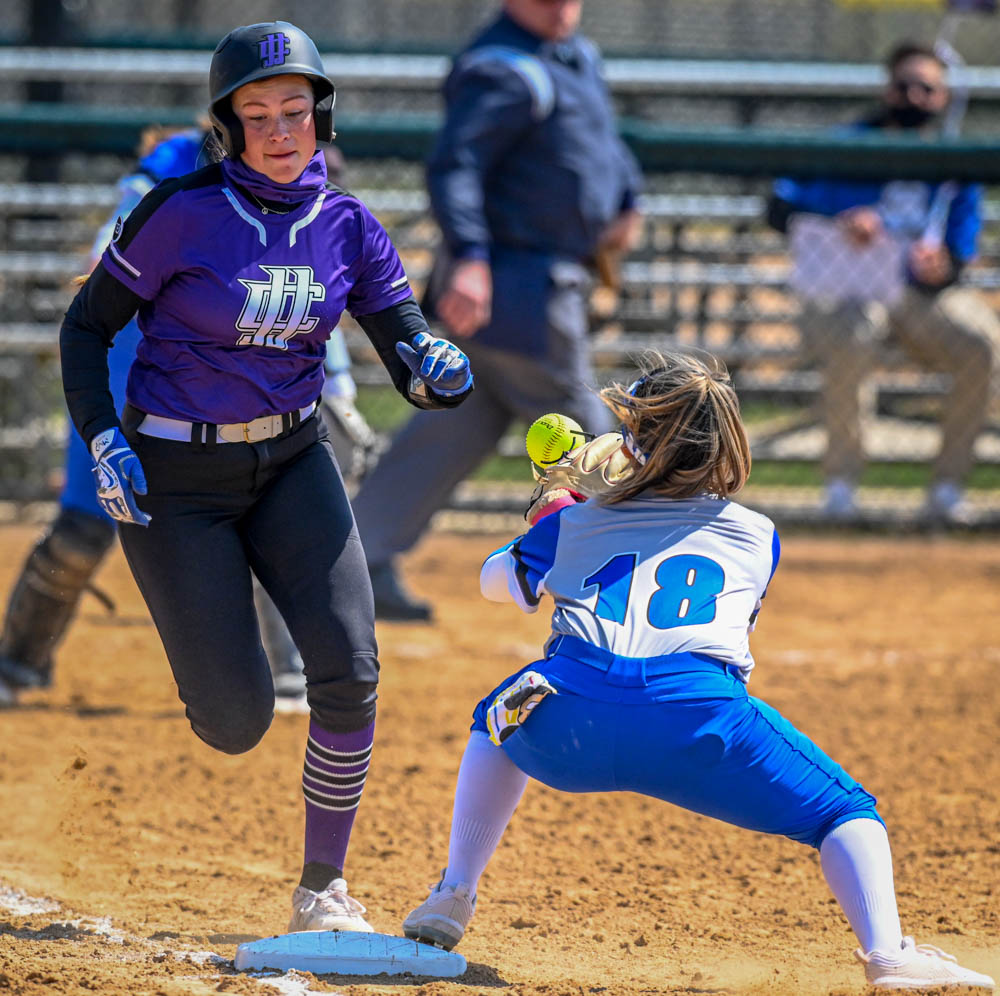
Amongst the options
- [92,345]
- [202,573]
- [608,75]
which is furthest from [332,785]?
[608,75]

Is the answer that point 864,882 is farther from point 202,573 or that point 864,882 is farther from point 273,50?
point 273,50

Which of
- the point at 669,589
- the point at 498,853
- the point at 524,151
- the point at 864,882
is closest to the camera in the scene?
the point at 864,882

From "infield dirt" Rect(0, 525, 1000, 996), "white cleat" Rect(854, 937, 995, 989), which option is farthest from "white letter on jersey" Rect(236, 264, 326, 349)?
"white cleat" Rect(854, 937, 995, 989)

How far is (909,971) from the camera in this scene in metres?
2.58

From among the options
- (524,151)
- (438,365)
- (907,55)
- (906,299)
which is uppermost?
(907,55)

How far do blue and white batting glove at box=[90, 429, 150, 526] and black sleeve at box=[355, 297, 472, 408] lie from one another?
0.57 metres

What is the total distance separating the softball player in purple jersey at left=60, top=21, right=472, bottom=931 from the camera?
113 inches

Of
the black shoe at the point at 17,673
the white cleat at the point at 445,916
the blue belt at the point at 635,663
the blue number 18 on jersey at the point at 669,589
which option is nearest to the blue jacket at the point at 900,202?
the black shoe at the point at 17,673

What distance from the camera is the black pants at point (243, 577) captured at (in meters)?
2.96

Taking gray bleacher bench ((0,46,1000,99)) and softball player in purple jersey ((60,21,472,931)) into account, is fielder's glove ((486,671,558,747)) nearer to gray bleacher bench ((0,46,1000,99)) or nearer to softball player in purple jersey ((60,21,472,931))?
softball player in purple jersey ((60,21,472,931))

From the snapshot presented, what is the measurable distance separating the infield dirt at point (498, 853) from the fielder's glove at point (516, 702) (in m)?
0.50

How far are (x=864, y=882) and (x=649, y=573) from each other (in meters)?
0.66

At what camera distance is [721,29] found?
57.8 ft

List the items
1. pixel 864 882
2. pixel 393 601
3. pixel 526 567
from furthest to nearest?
pixel 393 601 < pixel 526 567 < pixel 864 882
